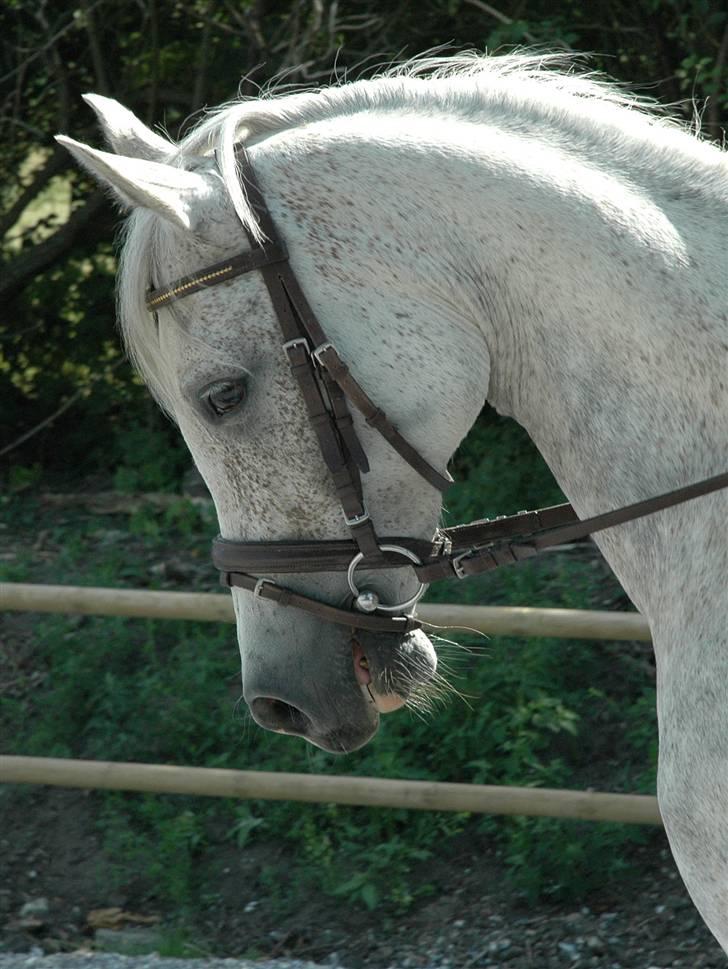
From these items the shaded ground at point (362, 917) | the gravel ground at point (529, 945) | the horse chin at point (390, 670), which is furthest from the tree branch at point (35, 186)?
the horse chin at point (390, 670)

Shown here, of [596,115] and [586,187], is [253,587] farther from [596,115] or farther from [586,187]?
[596,115]

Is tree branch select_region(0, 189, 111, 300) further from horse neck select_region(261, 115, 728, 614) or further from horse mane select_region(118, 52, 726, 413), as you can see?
horse neck select_region(261, 115, 728, 614)

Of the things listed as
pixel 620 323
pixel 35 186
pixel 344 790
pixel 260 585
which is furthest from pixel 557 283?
pixel 35 186

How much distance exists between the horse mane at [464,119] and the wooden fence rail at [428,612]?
1986 mm

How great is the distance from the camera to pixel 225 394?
1986 mm

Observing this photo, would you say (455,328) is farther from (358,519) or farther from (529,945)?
(529,945)

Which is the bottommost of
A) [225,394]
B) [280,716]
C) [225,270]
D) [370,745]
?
[370,745]

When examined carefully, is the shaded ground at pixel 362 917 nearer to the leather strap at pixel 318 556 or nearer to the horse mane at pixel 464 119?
the leather strap at pixel 318 556

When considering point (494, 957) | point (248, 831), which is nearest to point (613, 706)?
point (494, 957)

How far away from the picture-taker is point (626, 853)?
4.34m

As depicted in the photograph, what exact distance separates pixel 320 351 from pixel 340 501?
0.26 metres

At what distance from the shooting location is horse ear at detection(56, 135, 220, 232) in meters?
1.79

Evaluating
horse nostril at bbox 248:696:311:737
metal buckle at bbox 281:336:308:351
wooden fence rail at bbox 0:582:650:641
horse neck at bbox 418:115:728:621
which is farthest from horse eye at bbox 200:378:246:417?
wooden fence rail at bbox 0:582:650:641

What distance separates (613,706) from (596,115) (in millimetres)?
3222
